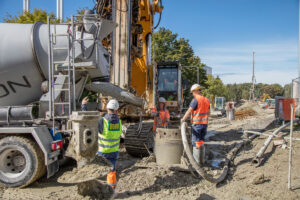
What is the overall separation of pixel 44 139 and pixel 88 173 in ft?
3.76

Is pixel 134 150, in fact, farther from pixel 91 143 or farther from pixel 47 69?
pixel 47 69

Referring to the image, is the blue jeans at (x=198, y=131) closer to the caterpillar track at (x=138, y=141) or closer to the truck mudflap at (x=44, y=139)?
the caterpillar track at (x=138, y=141)

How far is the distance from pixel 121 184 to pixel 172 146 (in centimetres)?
136

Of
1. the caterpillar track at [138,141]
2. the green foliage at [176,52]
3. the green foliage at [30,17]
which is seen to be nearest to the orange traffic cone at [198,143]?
the caterpillar track at [138,141]

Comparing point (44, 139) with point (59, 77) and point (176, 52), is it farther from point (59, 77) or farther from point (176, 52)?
point (176, 52)

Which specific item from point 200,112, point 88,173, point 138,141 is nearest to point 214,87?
point 138,141

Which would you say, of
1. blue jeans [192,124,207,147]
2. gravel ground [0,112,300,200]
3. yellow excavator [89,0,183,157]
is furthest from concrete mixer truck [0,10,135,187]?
blue jeans [192,124,207,147]

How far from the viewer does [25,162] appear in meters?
4.37

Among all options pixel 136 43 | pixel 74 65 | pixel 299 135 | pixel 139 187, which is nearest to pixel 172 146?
pixel 139 187

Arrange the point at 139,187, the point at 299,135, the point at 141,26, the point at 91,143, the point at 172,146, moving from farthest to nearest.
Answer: the point at 299,135, the point at 141,26, the point at 172,146, the point at 139,187, the point at 91,143

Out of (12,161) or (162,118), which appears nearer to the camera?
(12,161)

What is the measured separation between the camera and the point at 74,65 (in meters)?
4.36

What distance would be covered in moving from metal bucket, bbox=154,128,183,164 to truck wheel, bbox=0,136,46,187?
2.32 m

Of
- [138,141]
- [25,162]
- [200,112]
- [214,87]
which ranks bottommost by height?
[25,162]
